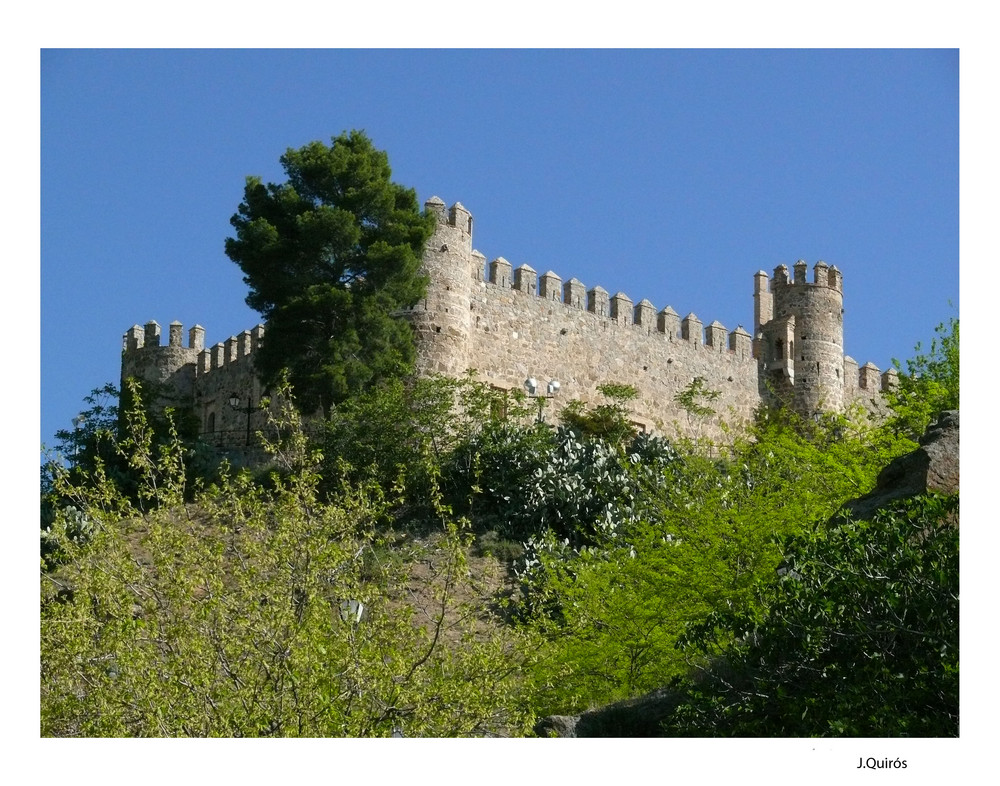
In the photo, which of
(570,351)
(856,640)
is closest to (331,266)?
(570,351)

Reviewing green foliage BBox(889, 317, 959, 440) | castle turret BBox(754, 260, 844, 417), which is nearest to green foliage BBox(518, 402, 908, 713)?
green foliage BBox(889, 317, 959, 440)

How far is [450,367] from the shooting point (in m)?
25.3

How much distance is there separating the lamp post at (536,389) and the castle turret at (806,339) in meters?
7.14

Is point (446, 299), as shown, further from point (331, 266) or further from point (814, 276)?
point (814, 276)

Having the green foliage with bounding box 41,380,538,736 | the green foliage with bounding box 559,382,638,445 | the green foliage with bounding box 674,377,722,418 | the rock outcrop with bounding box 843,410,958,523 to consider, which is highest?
the green foliage with bounding box 674,377,722,418

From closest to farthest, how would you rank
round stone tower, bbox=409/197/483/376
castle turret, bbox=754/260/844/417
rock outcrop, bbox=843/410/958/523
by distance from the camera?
rock outcrop, bbox=843/410/958/523 < round stone tower, bbox=409/197/483/376 < castle turret, bbox=754/260/844/417

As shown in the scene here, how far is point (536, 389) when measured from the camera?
28.0 m

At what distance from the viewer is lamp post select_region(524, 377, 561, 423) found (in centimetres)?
2612

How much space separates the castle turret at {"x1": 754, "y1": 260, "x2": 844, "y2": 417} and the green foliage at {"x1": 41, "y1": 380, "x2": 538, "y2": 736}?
22936 mm

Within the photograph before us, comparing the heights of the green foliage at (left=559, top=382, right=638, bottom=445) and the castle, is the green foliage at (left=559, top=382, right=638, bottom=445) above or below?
below

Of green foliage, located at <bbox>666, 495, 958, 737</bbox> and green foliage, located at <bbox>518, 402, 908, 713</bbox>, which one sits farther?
green foliage, located at <bbox>518, 402, 908, 713</bbox>

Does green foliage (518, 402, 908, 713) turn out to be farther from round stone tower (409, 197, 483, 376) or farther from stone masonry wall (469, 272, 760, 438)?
stone masonry wall (469, 272, 760, 438)

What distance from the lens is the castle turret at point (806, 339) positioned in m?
33.5
